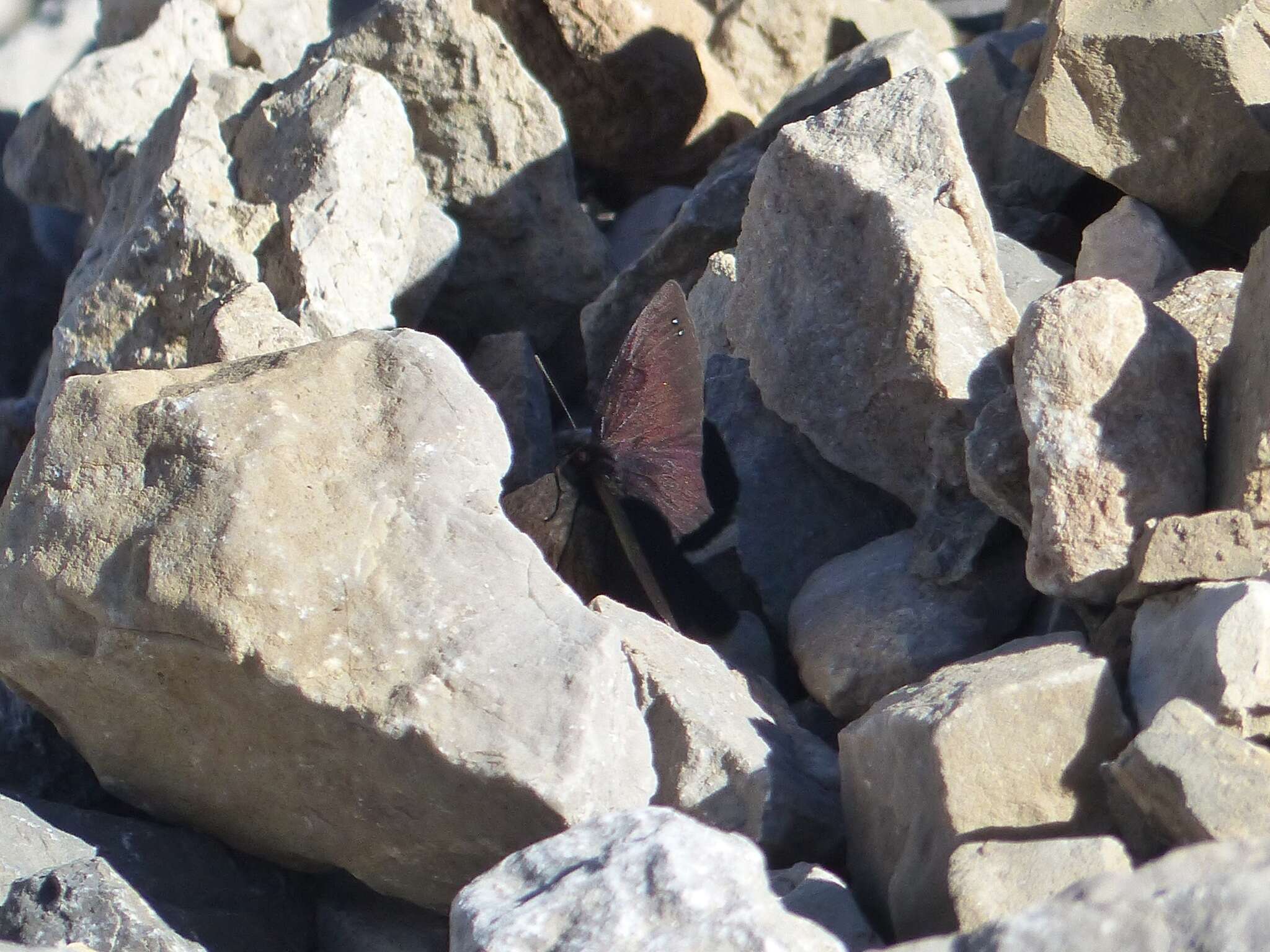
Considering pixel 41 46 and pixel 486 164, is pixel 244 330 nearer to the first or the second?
pixel 486 164

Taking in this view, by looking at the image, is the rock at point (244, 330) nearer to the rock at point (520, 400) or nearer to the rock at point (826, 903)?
the rock at point (520, 400)

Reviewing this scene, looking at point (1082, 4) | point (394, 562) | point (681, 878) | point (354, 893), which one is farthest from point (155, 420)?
point (1082, 4)

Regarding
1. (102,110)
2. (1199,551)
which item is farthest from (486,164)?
(1199,551)

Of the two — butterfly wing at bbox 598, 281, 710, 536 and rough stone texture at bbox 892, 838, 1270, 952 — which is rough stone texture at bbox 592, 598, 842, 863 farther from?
rough stone texture at bbox 892, 838, 1270, 952

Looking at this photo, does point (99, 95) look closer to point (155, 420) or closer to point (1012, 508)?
point (155, 420)

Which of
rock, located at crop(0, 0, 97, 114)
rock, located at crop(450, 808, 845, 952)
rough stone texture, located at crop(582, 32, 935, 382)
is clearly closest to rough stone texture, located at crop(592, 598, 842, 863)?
rock, located at crop(450, 808, 845, 952)

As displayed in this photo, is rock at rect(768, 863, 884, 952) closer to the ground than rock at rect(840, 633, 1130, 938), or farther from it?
closer to the ground

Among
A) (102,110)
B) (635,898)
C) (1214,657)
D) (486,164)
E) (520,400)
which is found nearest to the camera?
(635,898)
